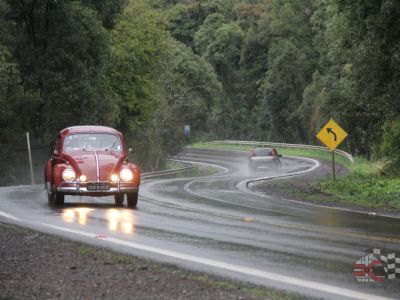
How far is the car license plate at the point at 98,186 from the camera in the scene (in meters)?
16.3

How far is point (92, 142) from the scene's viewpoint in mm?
17719

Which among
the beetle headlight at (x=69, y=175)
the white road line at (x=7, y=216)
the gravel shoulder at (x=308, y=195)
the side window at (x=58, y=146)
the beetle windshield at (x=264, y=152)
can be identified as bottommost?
the beetle windshield at (x=264, y=152)

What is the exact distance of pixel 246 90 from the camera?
91000 millimetres

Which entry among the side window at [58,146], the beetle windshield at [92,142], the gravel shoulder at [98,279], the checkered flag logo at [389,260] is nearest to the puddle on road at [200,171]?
the side window at [58,146]

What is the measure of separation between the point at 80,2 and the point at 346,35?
19976 millimetres

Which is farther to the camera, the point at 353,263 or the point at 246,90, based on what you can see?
the point at 246,90

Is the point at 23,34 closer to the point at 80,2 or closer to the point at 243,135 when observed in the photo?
the point at 80,2

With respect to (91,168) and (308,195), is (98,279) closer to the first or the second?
(91,168)

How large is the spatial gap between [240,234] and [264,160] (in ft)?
115

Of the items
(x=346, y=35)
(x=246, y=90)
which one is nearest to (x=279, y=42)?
(x=246, y=90)

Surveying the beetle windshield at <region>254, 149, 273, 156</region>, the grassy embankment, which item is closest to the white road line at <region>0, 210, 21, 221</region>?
the grassy embankment

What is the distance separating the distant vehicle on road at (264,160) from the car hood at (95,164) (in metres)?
29.9

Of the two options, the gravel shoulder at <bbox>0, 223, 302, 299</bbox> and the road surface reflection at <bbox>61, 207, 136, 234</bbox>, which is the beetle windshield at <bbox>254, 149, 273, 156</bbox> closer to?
the road surface reflection at <bbox>61, 207, 136, 234</bbox>

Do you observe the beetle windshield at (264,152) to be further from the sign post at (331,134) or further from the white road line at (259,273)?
the white road line at (259,273)
